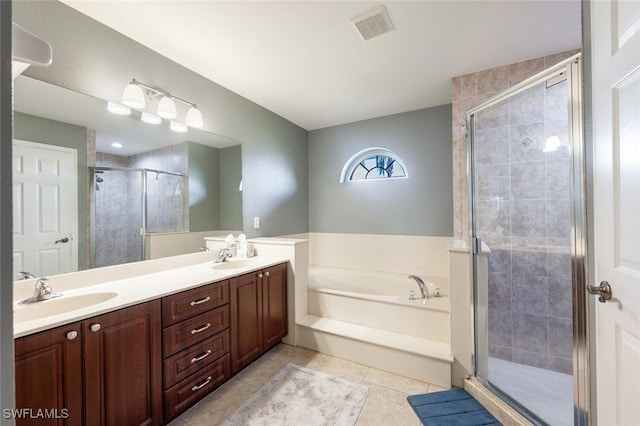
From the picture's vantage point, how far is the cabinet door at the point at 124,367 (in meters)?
1.16

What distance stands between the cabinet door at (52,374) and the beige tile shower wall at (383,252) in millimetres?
2819

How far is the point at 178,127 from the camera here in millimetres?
2148

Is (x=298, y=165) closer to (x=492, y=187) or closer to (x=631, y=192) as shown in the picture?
(x=492, y=187)

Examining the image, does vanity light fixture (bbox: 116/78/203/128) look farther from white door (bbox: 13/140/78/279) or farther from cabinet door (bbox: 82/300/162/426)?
cabinet door (bbox: 82/300/162/426)

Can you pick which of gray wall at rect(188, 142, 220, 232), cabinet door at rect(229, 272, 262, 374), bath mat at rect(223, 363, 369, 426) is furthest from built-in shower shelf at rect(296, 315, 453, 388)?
gray wall at rect(188, 142, 220, 232)

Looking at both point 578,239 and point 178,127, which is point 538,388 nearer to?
point 578,239

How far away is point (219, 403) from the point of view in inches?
66.9

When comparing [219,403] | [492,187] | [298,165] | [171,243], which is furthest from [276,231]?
[492,187]

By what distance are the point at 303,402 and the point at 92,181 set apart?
2019 millimetres

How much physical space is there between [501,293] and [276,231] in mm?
2388

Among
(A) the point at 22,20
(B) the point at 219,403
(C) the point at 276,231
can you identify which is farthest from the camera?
(C) the point at 276,231

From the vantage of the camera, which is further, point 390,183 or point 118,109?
point 390,183

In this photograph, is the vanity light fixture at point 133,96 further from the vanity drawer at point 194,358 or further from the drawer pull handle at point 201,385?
the drawer pull handle at point 201,385

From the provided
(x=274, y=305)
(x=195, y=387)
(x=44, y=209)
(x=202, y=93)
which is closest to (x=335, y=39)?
(x=202, y=93)
